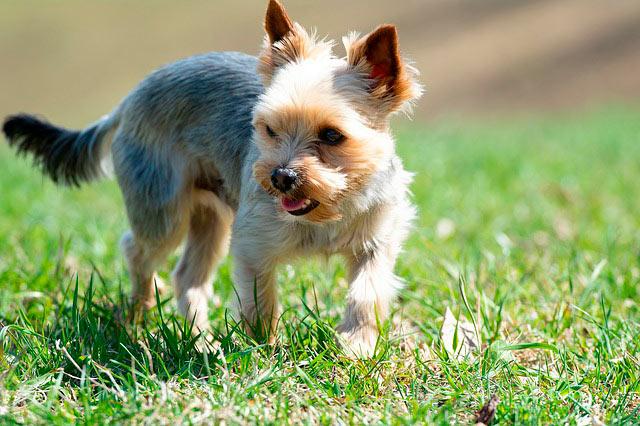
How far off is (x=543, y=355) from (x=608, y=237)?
2.00 m

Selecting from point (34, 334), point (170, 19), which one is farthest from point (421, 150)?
point (170, 19)

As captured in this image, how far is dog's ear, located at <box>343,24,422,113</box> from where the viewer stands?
3734 mm

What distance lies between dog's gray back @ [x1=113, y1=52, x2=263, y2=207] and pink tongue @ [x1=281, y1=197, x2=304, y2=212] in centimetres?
70

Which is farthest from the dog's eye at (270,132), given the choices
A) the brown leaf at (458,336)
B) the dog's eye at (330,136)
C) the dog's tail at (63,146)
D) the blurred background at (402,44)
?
the blurred background at (402,44)

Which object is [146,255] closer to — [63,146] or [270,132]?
[63,146]

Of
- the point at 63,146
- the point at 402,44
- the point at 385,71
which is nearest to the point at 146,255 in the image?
the point at 63,146

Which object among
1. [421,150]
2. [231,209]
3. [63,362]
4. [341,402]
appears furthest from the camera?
[421,150]

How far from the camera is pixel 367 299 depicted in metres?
3.80

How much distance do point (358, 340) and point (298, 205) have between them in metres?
0.65

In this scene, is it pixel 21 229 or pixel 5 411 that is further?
pixel 21 229

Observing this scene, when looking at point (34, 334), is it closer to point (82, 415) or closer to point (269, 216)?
point (82, 415)

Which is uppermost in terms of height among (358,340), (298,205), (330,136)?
(330,136)

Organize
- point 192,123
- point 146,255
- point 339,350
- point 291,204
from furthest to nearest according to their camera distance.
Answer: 1. point 146,255
2. point 192,123
3. point 291,204
4. point 339,350

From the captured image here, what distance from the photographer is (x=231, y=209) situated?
475 cm
